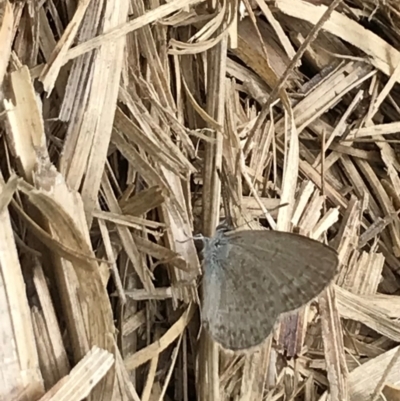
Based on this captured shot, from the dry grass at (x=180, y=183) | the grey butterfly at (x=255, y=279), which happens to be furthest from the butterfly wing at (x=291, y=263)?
the dry grass at (x=180, y=183)

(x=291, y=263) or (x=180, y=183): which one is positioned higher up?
(x=180, y=183)

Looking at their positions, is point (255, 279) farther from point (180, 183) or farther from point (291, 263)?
point (180, 183)

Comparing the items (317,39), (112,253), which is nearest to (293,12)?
(317,39)

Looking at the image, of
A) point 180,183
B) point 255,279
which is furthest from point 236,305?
point 180,183

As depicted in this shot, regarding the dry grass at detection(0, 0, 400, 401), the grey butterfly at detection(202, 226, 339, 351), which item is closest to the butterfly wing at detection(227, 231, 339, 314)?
the grey butterfly at detection(202, 226, 339, 351)

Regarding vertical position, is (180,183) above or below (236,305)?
above

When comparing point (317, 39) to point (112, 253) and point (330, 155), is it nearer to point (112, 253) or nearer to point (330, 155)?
point (330, 155)
